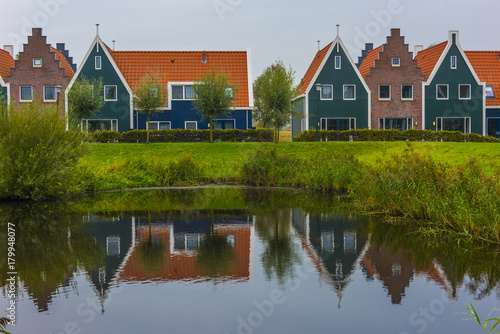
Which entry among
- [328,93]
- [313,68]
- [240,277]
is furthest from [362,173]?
[313,68]

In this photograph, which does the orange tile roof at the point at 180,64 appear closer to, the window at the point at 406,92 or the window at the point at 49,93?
the window at the point at 49,93

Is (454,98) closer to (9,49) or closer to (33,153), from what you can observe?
(33,153)

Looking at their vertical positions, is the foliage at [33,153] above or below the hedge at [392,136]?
below

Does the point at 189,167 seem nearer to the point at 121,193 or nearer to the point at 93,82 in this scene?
the point at 121,193

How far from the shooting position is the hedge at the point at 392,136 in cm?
Answer: 3703

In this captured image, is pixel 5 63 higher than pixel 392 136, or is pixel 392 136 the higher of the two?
pixel 5 63

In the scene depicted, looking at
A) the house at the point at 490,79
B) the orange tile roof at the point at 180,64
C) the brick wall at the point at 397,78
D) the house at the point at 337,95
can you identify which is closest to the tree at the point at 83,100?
the orange tile roof at the point at 180,64

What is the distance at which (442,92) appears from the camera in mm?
44000

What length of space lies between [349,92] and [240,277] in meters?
36.4

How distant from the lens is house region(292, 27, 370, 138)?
42.5m

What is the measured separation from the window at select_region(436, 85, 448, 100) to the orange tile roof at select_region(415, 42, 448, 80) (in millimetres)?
1298

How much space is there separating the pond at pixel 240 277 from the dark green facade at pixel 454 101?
3238 centimetres

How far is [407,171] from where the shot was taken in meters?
14.1

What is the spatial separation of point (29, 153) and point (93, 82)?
21642 mm
